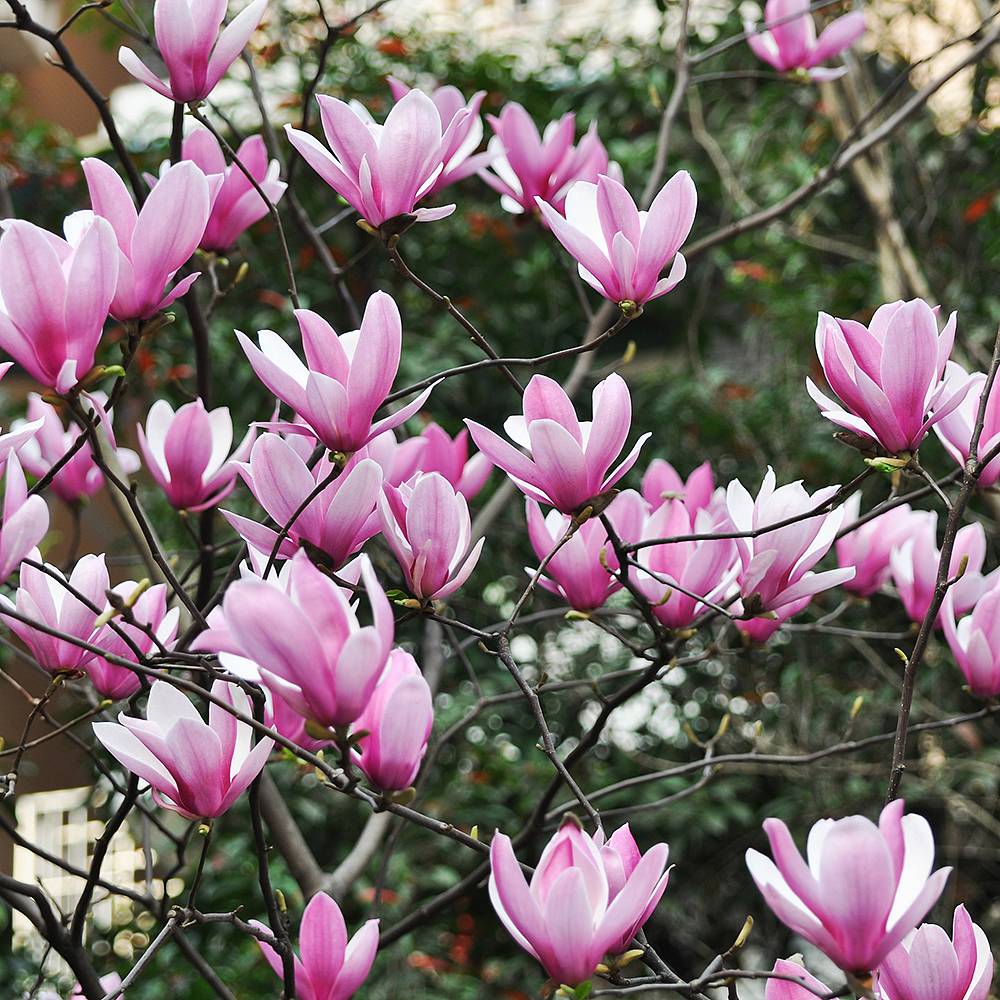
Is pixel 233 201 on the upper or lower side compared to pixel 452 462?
upper

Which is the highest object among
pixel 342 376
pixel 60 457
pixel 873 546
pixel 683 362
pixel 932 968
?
pixel 342 376

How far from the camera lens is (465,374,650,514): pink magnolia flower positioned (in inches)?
21.2

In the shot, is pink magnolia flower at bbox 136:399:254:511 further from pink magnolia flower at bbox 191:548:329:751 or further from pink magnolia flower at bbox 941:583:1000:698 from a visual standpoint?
pink magnolia flower at bbox 941:583:1000:698

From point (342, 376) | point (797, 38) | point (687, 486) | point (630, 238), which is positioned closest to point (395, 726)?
point (342, 376)

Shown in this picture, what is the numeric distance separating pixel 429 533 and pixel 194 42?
1.02 feet

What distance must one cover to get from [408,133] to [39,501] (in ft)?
0.83

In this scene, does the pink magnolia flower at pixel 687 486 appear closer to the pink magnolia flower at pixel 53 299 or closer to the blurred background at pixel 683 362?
the pink magnolia flower at pixel 53 299

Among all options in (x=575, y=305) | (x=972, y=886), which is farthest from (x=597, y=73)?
(x=972, y=886)

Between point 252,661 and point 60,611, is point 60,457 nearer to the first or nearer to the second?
point 60,611

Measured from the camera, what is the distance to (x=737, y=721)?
2408 millimetres

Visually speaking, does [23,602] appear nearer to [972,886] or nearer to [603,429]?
[603,429]

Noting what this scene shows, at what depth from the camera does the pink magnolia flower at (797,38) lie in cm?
104

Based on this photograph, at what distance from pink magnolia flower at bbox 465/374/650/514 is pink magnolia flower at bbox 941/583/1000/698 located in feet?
0.80

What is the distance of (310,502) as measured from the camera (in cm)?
51
